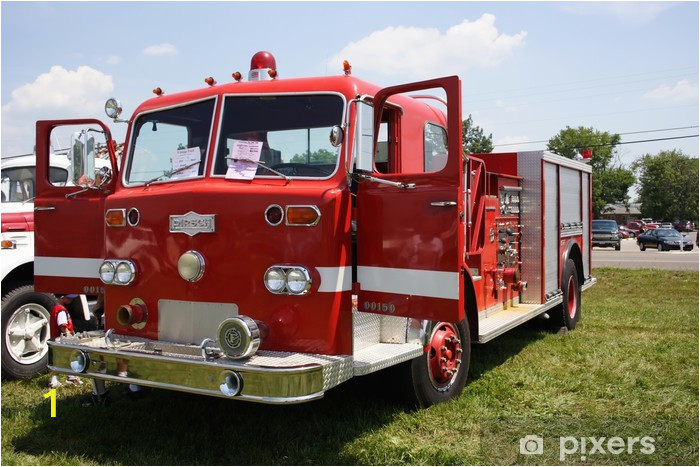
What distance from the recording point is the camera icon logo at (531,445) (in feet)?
14.0

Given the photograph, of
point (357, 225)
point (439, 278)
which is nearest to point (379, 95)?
point (357, 225)

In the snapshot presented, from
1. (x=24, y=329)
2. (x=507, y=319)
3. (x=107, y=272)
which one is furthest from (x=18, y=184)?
(x=507, y=319)

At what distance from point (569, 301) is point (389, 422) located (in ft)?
14.7

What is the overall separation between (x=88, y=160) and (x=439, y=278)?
2.87 m

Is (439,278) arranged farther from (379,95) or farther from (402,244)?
(379,95)

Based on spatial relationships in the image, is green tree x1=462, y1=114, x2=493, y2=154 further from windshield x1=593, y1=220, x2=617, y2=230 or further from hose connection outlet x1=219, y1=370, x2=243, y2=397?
hose connection outlet x1=219, y1=370, x2=243, y2=397

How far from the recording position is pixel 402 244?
A: 3.98m

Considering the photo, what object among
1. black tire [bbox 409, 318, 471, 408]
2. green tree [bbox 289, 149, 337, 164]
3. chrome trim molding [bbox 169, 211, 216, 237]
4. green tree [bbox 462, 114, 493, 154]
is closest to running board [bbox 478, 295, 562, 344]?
black tire [bbox 409, 318, 471, 408]

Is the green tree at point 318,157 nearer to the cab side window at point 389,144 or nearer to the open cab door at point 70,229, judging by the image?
the cab side window at point 389,144

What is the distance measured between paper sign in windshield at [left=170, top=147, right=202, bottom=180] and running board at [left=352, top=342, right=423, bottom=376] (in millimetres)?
1737

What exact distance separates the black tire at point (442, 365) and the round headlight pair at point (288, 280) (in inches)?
46.8

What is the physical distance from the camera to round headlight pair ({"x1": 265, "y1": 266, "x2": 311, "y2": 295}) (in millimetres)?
3941

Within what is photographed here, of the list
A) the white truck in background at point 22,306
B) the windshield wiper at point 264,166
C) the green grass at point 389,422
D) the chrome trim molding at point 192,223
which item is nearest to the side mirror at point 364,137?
the windshield wiper at point 264,166

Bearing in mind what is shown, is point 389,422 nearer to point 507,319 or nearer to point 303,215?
point 303,215
